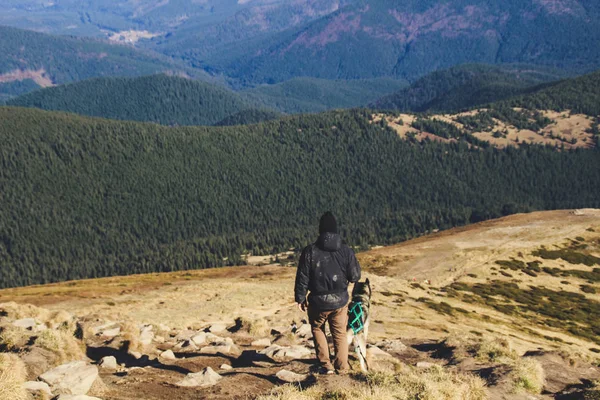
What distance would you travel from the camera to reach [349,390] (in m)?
22.9

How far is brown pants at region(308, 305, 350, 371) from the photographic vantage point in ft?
85.2

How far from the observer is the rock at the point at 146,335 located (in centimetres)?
3904

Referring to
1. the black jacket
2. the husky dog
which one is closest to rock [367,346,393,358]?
the husky dog

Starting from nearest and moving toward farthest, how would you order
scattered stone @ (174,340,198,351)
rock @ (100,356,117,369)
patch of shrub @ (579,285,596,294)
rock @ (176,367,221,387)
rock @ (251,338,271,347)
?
rock @ (176,367,221,387) < rock @ (100,356,117,369) < scattered stone @ (174,340,198,351) < rock @ (251,338,271,347) < patch of shrub @ (579,285,596,294)

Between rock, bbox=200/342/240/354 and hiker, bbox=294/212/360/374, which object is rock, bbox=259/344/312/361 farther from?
hiker, bbox=294/212/360/374

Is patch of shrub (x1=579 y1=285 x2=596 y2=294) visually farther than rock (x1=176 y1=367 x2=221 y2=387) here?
Yes

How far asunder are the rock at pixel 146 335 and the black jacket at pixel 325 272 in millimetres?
16674

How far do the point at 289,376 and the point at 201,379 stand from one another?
151 inches

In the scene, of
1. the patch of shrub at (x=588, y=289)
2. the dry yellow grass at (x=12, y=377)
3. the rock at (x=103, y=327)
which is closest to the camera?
the dry yellow grass at (x=12, y=377)

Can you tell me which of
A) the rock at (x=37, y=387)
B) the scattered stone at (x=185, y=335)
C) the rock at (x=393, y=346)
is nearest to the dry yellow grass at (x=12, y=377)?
the rock at (x=37, y=387)

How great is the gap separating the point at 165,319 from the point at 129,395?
30113 millimetres

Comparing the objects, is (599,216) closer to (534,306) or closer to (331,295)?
(534,306)

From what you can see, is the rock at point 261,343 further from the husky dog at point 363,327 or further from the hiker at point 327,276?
the hiker at point 327,276

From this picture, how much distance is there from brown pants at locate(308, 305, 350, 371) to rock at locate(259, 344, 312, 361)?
7.96 metres
